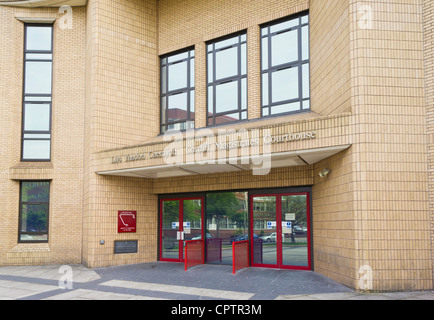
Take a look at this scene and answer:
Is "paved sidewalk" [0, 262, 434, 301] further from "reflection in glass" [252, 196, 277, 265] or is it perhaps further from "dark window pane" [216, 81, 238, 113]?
"dark window pane" [216, 81, 238, 113]

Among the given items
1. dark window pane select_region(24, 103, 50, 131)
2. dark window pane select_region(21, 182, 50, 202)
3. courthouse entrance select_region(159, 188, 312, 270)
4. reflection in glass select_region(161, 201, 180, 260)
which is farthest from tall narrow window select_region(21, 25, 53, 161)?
courthouse entrance select_region(159, 188, 312, 270)

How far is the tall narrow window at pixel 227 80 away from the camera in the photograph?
14.2 meters

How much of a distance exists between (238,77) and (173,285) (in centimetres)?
720

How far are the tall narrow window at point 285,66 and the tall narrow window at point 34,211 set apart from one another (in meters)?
8.97

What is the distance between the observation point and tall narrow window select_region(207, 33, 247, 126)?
1419 centimetres

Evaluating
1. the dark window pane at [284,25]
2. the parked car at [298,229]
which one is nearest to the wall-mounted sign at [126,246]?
the parked car at [298,229]

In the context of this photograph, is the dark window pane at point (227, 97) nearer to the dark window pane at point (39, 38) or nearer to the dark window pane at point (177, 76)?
the dark window pane at point (177, 76)

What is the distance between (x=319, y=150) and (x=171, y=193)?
7.01 metres

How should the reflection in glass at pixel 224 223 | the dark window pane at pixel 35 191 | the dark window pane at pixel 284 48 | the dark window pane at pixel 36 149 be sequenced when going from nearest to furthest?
the dark window pane at pixel 284 48, the reflection in glass at pixel 224 223, the dark window pane at pixel 35 191, the dark window pane at pixel 36 149

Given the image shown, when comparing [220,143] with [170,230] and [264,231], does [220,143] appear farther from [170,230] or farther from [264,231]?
[170,230]

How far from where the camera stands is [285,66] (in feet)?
43.2

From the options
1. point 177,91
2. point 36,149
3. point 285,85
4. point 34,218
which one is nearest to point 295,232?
point 285,85

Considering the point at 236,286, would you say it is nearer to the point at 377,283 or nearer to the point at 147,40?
the point at 377,283

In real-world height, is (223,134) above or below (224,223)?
above
